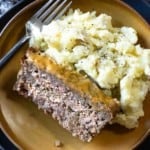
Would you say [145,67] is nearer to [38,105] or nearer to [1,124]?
[38,105]

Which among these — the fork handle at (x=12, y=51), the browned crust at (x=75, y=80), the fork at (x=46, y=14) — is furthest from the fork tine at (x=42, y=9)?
the browned crust at (x=75, y=80)

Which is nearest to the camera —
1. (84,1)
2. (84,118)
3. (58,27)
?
(84,118)

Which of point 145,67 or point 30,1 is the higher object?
point 30,1

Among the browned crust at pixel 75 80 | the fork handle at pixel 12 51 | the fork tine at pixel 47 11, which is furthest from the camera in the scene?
the fork tine at pixel 47 11

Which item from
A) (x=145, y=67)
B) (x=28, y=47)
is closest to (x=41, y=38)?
(x=28, y=47)

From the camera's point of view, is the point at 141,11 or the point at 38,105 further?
the point at 141,11

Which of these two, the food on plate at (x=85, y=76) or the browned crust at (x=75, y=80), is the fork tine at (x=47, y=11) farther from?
the browned crust at (x=75, y=80)

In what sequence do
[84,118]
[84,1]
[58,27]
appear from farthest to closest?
[84,1] < [58,27] < [84,118]
